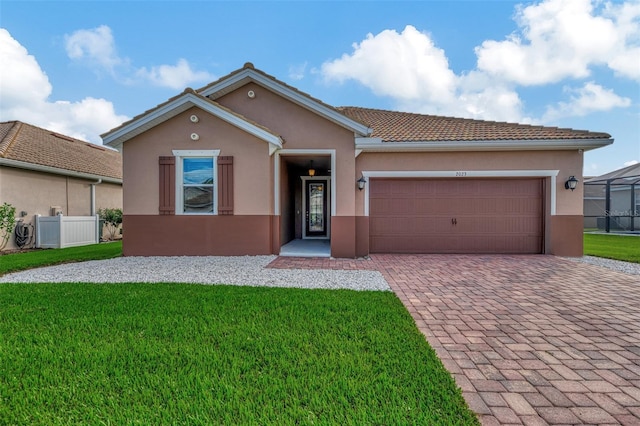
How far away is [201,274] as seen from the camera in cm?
696

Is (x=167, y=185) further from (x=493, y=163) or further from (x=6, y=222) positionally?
(x=493, y=163)

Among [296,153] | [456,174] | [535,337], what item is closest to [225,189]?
[296,153]

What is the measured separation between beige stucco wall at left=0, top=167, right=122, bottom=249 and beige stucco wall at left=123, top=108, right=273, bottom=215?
6.95 metres

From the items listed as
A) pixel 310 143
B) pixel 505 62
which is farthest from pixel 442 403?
pixel 505 62

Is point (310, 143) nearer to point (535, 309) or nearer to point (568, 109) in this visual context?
point (535, 309)

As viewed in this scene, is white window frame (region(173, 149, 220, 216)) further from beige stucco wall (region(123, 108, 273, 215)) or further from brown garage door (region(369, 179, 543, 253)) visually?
brown garage door (region(369, 179, 543, 253))

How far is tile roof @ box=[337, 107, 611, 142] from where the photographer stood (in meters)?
9.59

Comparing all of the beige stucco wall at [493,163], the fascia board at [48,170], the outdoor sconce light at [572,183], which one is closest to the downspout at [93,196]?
the fascia board at [48,170]

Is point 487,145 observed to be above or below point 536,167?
above

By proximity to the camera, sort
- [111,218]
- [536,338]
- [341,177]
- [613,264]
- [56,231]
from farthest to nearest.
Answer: [111,218] → [56,231] → [341,177] → [613,264] → [536,338]

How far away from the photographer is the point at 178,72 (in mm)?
16594

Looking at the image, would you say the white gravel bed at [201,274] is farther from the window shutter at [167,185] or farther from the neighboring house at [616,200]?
the neighboring house at [616,200]

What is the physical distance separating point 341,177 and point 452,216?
4.32 m

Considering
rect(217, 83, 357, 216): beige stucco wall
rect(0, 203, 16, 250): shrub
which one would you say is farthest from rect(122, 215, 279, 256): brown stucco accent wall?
rect(0, 203, 16, 250): shrub
